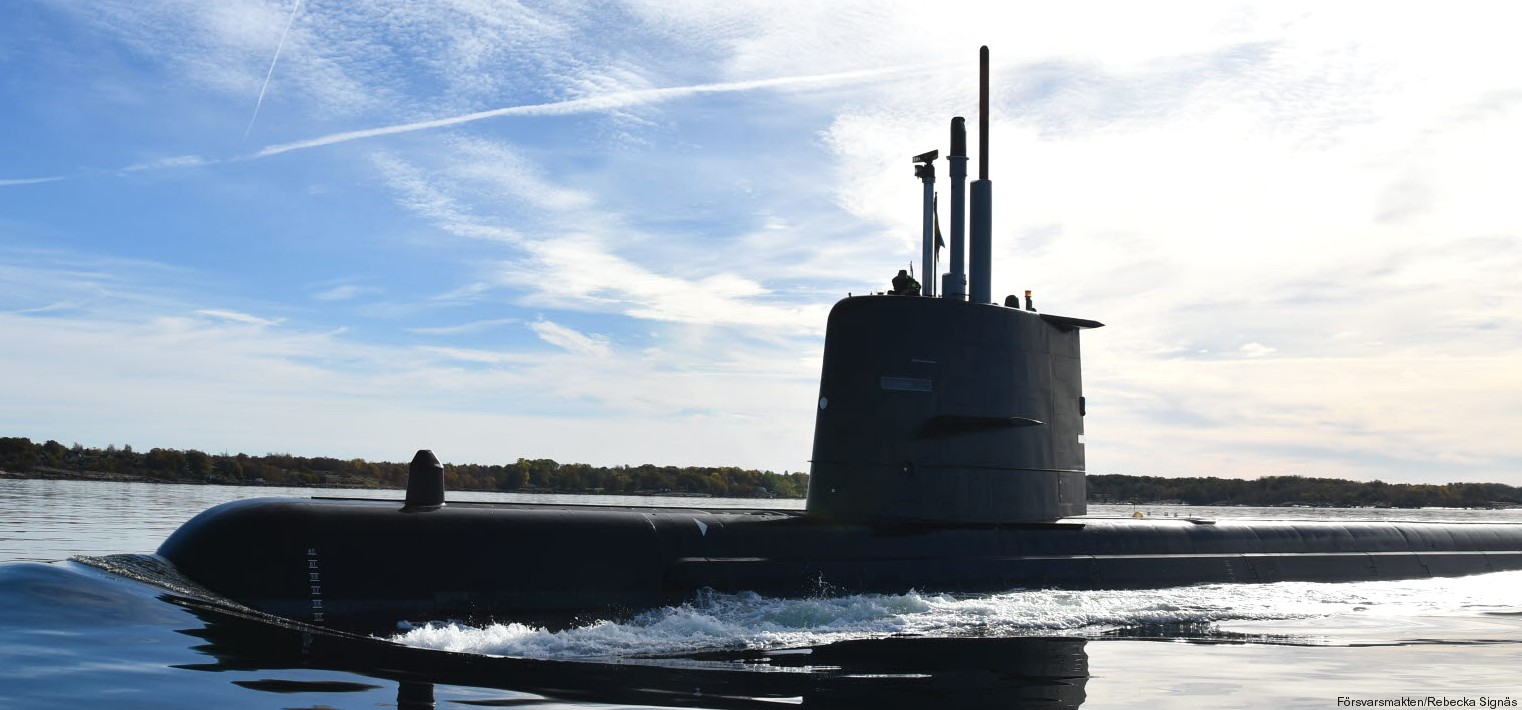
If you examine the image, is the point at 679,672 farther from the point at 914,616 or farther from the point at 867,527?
the point at 867,527

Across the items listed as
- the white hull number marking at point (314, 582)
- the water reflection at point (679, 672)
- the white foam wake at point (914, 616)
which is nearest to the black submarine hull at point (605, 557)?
the white hull number marking at point (314, 582)

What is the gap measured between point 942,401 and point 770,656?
549 centimetres

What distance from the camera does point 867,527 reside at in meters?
16.2

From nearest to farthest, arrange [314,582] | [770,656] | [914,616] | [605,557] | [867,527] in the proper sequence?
[770,656]
[314,582]
[605,557]
[914,616]
[867,527]

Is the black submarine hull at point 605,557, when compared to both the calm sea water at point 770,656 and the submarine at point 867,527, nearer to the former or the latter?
the submarine at point 867,527

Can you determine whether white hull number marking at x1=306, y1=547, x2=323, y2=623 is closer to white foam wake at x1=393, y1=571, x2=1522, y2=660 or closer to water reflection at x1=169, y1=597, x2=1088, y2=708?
water reflection at x1=169, y1=597, x2=1088, y2=708

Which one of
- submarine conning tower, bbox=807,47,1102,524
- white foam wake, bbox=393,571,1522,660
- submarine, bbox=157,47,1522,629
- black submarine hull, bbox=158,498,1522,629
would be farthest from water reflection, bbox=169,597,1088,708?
submarine conning tower, bbox=807,47,1102,524

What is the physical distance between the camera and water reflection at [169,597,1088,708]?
375 inches

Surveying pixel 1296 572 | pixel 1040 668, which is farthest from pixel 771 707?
pixel 1296 572

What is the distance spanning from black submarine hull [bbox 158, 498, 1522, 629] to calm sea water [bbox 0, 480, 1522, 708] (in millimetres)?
405

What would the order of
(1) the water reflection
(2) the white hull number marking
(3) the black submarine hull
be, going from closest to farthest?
(1) the water reflection
(2) the white hull number marking
(3) the black submarine hull

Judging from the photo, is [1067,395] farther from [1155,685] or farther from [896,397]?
[1155,685]

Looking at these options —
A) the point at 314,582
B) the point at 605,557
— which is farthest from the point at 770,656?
the point at 314,582

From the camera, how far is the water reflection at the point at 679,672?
31.3ft
